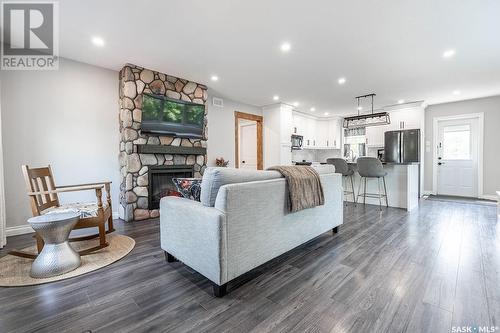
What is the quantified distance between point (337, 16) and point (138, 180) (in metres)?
3.57

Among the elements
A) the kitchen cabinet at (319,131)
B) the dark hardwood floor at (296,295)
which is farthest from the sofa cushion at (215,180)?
the kitchen cabinet at (319,131)

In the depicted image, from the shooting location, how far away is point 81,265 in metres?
2.07

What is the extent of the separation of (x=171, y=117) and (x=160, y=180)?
1.14 m

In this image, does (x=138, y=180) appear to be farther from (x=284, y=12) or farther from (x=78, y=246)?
(x=284, y=12)

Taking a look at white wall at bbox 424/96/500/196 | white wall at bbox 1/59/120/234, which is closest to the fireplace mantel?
white wall at bbox 1/59/120/234

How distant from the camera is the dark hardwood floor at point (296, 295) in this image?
1.33 metres

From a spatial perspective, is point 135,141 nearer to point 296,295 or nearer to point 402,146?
point 296,295

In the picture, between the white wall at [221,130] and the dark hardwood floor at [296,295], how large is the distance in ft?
10.4

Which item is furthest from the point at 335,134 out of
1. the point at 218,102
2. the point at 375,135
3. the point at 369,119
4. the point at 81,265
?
the point at 81,265

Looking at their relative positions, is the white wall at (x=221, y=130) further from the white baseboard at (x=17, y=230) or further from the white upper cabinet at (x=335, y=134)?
the white upper cabinet at (x=335, y=134)

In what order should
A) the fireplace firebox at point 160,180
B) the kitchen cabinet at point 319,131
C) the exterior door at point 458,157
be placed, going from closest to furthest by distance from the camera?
the fireplace firebox at point 160,180, the exterior door at point 458,157, the kitchen cabinet at point 319,131

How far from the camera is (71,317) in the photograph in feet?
4.59
